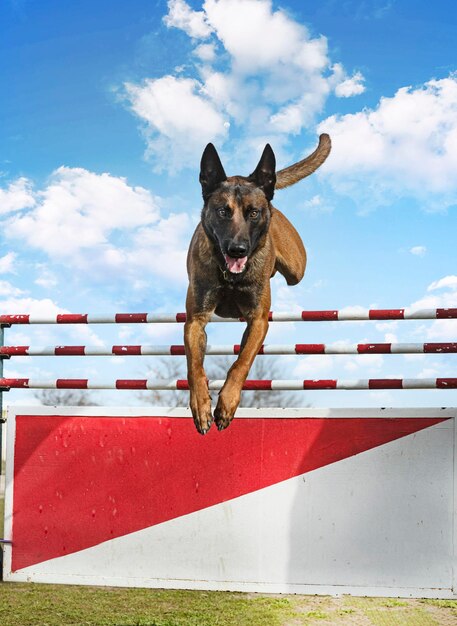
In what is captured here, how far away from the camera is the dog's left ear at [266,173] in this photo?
3.44 m

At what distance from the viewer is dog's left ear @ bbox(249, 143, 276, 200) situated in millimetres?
3438

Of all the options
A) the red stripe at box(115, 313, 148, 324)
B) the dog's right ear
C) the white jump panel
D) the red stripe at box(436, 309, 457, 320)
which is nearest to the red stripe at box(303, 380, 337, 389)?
the white jump panel

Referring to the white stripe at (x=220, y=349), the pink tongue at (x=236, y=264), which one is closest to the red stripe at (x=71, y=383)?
the white stripe at (x=220, y=349)

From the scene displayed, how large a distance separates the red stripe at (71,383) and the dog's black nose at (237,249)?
2334mm

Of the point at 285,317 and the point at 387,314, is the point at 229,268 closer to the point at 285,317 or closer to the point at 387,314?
the point at 285,317

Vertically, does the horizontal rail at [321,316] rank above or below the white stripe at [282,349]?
above

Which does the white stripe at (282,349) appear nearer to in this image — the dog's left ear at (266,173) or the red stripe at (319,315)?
the red stripe at (319,315)

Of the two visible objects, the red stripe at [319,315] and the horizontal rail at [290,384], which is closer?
the horizontal rail at [290,384]

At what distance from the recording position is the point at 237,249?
311 cm

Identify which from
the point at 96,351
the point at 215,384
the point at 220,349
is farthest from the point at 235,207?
the point at 96,351

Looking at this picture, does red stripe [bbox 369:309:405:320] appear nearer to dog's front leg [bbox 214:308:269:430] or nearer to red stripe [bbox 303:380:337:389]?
red stripe [bbox 303:380:337:389]

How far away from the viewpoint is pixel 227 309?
12.2ft

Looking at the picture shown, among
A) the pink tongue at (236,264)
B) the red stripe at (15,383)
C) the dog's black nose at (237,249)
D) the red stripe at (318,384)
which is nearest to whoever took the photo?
A: the dog's black nose at (237,249)

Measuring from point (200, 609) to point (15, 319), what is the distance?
8.02 ft
